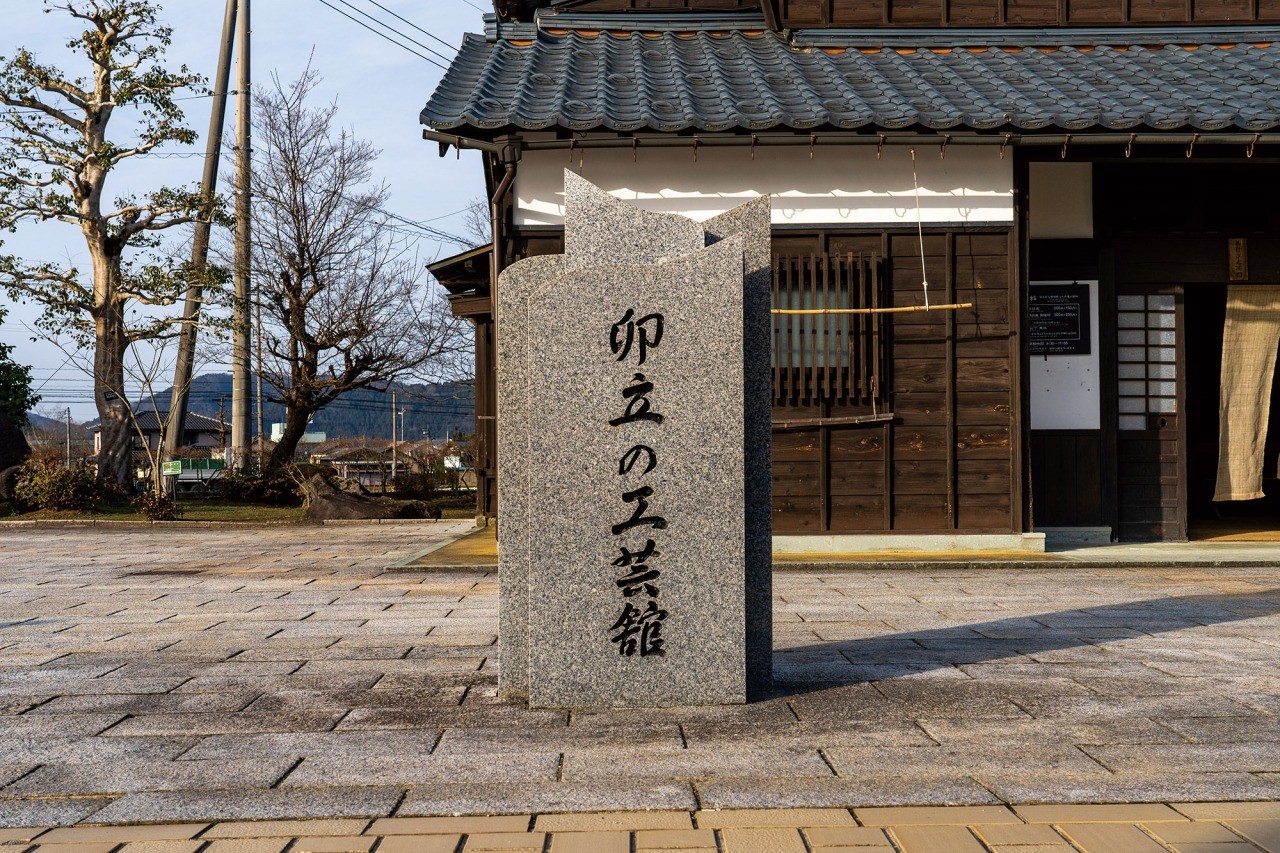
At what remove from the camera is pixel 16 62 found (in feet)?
68.6

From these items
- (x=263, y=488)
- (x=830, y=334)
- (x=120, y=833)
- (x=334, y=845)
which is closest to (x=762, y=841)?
(x=334, y=845)

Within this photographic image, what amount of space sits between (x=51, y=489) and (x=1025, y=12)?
17.3 m

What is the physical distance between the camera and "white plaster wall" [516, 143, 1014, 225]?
1116 cm

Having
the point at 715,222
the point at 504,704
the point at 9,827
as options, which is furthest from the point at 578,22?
the point at 9,827

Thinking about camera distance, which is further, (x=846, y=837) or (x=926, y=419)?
(x=926, y=419)

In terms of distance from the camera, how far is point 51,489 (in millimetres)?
19344

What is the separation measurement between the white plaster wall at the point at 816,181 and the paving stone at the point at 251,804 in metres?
8.25

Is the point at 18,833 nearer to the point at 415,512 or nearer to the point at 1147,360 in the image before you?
the point at 1147,360

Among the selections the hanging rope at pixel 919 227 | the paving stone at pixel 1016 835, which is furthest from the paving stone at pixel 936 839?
the hanging rope at pixel 919 227

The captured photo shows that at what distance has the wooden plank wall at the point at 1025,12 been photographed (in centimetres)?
1263

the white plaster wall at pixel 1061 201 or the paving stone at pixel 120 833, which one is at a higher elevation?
the white plaster wall at pixel 1061 201

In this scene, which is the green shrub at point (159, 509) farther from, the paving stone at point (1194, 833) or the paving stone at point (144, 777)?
the paving stone at point (1194, 833)

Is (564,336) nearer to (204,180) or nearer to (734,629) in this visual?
(734,629)

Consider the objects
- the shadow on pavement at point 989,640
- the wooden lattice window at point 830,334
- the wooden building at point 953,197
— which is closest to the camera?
the shadow on pavement at point 989,640
